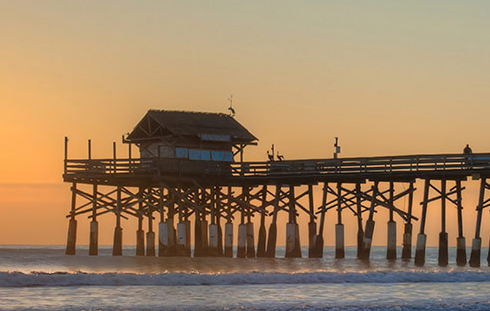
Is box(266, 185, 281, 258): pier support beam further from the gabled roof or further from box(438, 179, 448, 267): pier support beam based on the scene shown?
box(438, 179, 448, 267): pier support beam

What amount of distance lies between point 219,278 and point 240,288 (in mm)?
2357

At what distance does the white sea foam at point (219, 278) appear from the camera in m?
39.3

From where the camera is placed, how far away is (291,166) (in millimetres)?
55688

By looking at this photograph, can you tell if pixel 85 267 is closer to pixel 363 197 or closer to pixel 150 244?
pixel 150 244

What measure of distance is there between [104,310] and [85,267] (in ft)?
53.3

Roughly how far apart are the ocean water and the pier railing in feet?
16.2

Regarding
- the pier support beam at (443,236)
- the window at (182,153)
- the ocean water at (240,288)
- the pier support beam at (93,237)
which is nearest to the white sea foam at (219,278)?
the ocean water at (240,288)

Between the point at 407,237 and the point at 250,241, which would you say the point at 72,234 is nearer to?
the point at 250,241

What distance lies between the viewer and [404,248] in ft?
178

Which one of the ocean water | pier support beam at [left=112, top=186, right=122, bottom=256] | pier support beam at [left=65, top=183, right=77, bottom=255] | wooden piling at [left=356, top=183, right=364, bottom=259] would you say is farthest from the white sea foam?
pier support beam at [left=65, top=183, right=77, bottom=255]

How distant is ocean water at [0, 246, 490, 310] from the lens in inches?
1339

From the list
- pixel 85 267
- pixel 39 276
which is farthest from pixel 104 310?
pixel 85 267

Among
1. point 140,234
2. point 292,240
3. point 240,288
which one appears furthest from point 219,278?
point 140,234

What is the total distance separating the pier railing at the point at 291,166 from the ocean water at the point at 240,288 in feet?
16.2
